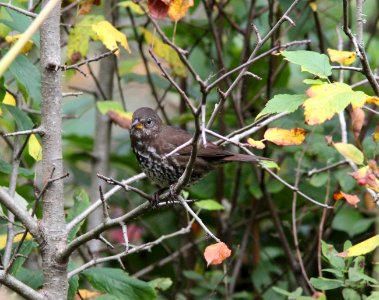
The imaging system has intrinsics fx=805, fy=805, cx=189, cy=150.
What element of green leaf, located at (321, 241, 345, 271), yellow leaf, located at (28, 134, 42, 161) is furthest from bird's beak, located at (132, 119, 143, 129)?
green leaf, located at (321, 241, 345, 271)

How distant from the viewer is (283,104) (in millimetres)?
2619

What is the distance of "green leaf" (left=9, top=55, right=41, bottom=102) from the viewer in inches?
121

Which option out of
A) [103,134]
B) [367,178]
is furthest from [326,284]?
[103,134]

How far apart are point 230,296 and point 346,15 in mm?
2160

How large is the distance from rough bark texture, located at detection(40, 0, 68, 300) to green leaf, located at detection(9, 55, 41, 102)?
0.23m

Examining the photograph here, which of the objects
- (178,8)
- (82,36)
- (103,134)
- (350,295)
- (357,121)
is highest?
(178,8)

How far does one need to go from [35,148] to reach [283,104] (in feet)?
3.19

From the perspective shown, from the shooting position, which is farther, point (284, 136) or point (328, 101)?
point (284, 136)

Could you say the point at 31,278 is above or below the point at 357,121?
below

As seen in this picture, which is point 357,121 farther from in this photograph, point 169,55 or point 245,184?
point 245,184

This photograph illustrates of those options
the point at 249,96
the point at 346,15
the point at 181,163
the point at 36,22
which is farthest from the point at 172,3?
the point at 249,96

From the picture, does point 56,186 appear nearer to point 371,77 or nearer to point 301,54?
point 301,54

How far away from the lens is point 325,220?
426cm

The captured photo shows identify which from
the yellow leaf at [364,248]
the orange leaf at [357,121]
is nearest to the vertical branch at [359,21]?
the orange leaf at [357,121]
